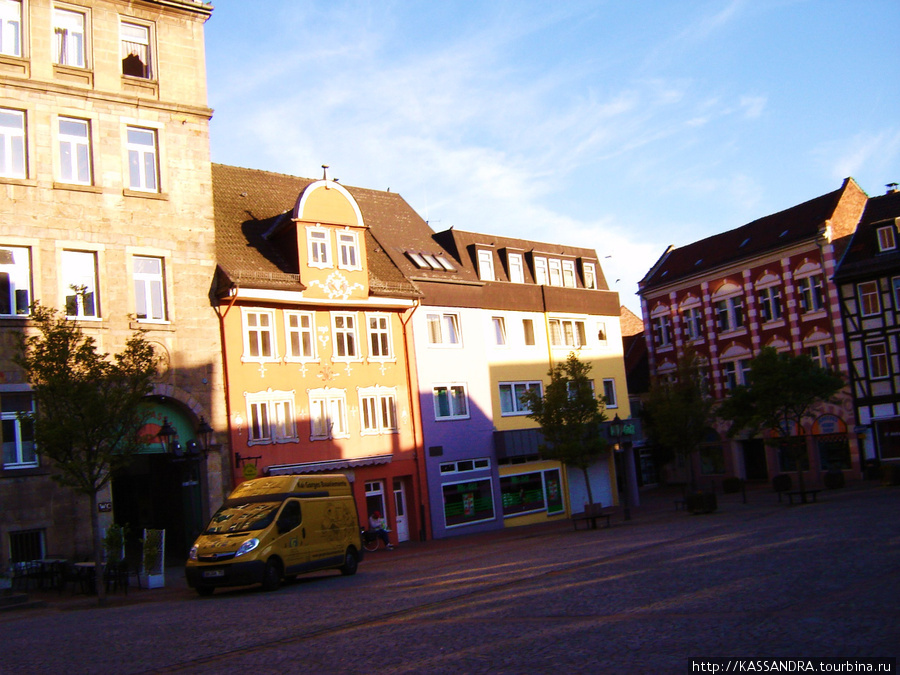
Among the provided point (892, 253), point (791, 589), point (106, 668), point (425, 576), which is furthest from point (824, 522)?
point (892, 253)

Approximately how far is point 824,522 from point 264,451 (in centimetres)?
1763

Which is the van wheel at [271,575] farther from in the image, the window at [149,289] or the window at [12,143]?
the window at [12,143]

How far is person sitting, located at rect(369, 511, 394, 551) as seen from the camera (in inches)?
1300

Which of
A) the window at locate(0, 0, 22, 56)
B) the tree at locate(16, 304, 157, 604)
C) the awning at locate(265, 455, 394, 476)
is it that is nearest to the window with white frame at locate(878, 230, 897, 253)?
the awning at locate(265, 455, 394, 476)

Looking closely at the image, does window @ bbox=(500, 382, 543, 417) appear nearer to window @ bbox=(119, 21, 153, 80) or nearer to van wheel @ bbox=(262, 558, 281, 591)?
window @ bbox=(119, 21, 153, 80)

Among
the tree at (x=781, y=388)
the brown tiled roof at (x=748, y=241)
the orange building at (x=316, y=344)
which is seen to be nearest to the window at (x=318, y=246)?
the orange building at (x=316, y=344)

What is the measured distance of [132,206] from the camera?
28.7 meters

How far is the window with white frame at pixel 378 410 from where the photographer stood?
114 feet

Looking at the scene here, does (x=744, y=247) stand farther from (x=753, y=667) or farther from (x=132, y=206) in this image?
(x=753, y=667)

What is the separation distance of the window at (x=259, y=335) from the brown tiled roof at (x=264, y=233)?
1.12 meters

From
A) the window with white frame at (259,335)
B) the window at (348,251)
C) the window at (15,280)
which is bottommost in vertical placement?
the window with white frame at (259,335)

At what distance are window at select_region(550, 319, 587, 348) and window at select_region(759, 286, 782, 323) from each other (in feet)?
43.0

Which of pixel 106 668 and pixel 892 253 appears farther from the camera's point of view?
pixel 892 253

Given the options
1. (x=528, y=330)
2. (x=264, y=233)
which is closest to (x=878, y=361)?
(x=528, y=330)
